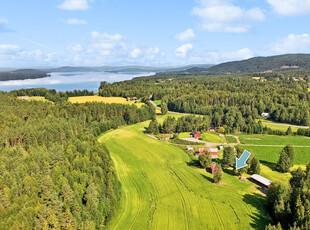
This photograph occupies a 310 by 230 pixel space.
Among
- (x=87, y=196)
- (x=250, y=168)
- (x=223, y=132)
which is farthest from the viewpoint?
(x=223, y=132)

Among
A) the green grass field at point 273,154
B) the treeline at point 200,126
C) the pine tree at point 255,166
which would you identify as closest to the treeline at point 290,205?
the pine tree at point 255,166

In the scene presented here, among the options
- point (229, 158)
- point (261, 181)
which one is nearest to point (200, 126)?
point (229, 158)

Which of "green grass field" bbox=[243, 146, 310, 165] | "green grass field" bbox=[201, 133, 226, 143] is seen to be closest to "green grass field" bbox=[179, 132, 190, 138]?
"green grass field" bbox=[201, 133, 226, 143]

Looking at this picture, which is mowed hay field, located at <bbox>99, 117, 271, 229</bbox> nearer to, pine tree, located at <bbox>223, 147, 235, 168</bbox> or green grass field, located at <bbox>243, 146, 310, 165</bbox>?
pine tree, located at <bbox>223, 147, 235, 168</bbox>

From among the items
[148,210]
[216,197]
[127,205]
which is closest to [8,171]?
[127,205]

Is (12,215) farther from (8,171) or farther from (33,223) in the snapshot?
(8,171)

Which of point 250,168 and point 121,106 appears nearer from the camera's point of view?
point 250,168

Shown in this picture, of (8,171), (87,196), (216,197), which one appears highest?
(8,171)

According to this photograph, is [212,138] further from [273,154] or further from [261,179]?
[261,179]
